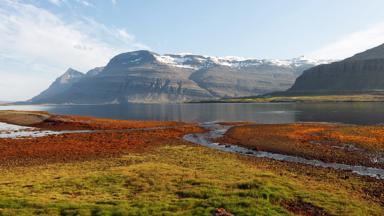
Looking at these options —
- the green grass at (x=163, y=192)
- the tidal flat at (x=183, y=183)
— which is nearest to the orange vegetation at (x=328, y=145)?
the tidal flat at (x=183, y=183)

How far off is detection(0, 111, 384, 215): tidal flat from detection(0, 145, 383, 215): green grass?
0.07m

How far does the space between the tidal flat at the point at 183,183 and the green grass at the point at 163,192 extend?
66 millimetres

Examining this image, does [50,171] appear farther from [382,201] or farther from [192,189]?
[382,201]

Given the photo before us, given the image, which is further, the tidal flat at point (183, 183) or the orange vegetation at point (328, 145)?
the orange vegetation at point (328, 145)

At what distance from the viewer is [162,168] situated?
33.1 m

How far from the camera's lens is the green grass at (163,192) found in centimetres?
2020

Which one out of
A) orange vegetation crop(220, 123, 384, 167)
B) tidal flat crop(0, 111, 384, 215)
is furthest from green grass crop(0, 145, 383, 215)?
orange vegetation crop(220, 123, 384, 167)

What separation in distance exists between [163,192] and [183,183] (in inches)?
118

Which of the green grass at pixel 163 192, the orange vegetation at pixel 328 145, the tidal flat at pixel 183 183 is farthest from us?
the orange vegetation at pixel 328 145

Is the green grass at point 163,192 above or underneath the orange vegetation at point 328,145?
above

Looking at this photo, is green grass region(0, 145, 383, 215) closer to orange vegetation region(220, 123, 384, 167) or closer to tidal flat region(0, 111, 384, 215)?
tidal flat region(0, 111, 384, 215)

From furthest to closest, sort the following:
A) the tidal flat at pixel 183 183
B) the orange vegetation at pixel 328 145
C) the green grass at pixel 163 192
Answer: the orange vegetation at pixel 328 145 → the tidal flat at pixel 183 183 → the green grass at pixel 163 192

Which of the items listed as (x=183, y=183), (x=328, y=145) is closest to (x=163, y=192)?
(x=183, y=183)

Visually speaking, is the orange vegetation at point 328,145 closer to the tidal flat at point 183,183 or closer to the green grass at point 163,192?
the tidal flat at point 183,183
